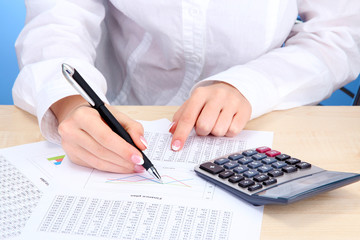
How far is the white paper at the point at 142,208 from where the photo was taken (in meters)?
0.44

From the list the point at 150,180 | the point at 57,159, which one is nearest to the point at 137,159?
the point at 150,180

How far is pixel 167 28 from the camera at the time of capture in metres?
0.83

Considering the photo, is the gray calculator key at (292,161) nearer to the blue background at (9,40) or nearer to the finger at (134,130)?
the finger at (134,130)

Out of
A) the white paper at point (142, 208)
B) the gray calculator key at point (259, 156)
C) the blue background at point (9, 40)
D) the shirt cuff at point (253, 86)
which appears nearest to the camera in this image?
the white paper at point (142, 208)

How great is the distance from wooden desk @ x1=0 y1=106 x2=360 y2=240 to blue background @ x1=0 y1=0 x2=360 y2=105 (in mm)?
1355

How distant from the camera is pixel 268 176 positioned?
1.63ft

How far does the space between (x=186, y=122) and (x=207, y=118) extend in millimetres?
29

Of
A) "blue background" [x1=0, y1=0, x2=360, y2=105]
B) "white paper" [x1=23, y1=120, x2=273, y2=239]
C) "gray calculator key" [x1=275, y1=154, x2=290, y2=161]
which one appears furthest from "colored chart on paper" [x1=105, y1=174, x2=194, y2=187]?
"blue background" [x1=0, y1=0, x2=360, y2=105]

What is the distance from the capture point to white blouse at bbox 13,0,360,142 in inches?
28.3

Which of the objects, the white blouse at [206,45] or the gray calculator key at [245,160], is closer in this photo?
the gray calculator key at [245,160]

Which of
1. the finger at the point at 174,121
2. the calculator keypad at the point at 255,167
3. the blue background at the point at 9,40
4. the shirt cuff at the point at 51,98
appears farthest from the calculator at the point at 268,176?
the blue background at the point at 9,40

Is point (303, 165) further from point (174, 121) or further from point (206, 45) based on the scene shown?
point (206, 45)

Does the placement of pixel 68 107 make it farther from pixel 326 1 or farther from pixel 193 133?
pixel 326 1

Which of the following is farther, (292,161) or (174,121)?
(174,121)
